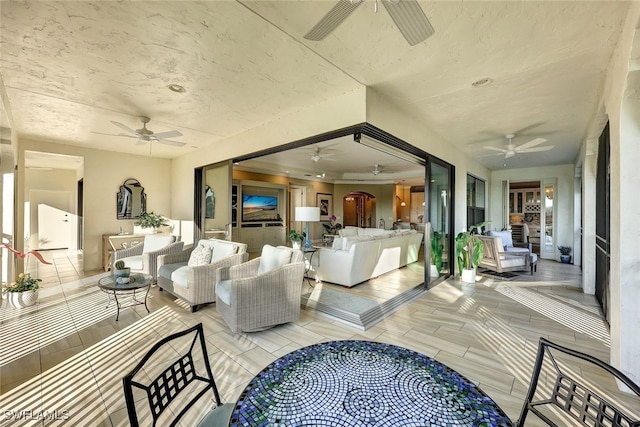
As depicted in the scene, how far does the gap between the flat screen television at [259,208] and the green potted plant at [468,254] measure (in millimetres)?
6034

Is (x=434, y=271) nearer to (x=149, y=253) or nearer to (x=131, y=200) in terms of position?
(x=149, y=253)

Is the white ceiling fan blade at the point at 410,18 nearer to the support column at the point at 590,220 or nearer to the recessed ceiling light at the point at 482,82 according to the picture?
the recessed ceiling light at the point at 482,82

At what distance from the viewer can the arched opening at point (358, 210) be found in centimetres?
1266

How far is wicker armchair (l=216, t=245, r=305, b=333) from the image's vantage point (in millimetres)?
2777

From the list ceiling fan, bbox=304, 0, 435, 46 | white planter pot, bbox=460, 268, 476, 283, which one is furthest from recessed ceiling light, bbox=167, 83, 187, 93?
white planter pot, bbox=460, 268, 476, 283

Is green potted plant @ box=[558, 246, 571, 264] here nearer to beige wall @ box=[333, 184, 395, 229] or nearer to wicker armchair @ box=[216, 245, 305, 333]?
beige wall @ box=[333, 184, 395, 229]

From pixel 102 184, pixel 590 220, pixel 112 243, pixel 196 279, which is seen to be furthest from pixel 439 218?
pixel 102 184

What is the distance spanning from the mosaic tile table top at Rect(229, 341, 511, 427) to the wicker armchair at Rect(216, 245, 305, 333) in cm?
163

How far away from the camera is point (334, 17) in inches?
64.5

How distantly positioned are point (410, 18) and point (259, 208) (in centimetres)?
797

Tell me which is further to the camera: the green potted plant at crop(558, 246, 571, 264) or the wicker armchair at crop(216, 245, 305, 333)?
the green potted plant at crop(558, 246, 571, 264)

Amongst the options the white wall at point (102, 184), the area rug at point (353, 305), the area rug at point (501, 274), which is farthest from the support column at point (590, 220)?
the white wall at point (102, 184)

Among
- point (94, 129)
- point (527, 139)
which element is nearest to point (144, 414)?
point (94, 129)

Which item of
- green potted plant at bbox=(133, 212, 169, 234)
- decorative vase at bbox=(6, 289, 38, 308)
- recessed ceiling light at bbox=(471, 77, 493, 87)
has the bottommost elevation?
decorative vase at bbox=(6, 289, 38, 308)
